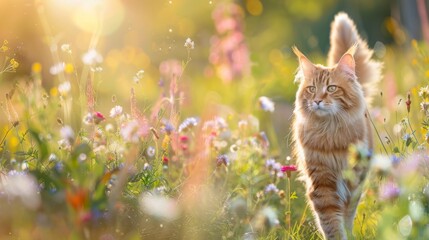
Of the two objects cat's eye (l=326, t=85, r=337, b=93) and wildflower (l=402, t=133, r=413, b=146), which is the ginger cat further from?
wildflower (l=402, t=133, r=413, b=146)

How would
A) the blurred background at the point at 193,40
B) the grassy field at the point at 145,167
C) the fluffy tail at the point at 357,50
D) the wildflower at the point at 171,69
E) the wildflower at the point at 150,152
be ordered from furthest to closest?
1. the wildflower at the point at 171,69
2. the fluffy tail at the point at 357,50
3. the blurred background at the point at 193,40
4. the wildflower at the point at 150,152
5. the grassy field at the point at 145,167

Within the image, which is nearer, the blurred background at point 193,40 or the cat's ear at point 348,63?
the cat's ear at point 348,63

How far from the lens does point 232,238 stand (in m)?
3.32

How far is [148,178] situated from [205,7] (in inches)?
297

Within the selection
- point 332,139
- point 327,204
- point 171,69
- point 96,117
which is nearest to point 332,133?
point 332,139

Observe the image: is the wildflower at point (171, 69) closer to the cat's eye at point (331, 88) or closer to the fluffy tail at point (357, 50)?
the fluffy tail at point (357, 50)

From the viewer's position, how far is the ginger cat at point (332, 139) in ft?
12.0

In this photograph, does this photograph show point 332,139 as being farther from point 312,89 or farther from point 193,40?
point 193,40

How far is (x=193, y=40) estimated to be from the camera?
5.56 meters

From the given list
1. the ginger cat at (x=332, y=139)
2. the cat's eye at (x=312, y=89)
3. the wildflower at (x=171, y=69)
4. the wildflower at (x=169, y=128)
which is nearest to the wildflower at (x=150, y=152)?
the wildflower at (x=169, y=128)

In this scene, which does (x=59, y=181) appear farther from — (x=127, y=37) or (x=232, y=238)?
(x=127, y=37)

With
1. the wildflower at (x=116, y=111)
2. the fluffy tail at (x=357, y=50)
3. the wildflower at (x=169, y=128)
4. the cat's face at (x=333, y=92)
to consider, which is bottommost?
the wildflower at (x=169, y=128)

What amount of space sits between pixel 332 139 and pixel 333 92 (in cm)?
29

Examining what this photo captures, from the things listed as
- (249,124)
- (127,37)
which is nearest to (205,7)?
(127,37)
